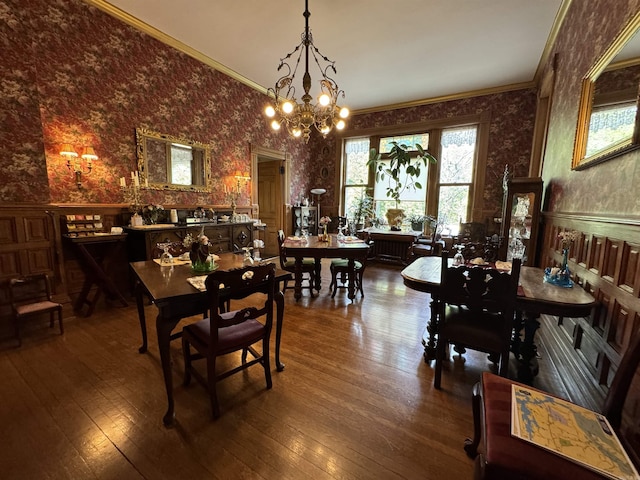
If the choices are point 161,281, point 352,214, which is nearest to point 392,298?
point 161,281

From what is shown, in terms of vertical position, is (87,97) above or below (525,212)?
above

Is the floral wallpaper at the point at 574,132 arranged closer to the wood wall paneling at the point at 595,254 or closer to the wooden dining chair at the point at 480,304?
the wood wall paneling at the point at 595,254

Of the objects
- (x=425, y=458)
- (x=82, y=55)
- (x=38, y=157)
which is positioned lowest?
(x=425, y=458)

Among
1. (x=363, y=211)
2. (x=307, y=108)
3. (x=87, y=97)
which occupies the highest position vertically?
(x=87, y=97)

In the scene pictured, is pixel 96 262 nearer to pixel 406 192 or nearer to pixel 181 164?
pixel 181 164

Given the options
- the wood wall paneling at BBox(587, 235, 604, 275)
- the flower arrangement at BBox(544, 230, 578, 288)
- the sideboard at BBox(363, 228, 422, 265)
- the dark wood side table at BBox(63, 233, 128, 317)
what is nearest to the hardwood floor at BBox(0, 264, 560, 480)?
the dark wood side table at BBox(63, 233, 128, 317)

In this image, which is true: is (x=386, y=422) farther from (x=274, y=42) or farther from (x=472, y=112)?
(x=472, y=112)

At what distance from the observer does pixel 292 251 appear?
348 cm

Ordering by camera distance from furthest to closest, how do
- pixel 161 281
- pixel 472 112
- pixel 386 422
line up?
pixel 472 112, pixel 161 281, pixel 386 422

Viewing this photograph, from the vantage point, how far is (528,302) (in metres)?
1.68

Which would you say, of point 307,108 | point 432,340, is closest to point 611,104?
point 432,340

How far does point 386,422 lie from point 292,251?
2222mm

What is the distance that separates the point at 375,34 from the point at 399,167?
9.90 ft

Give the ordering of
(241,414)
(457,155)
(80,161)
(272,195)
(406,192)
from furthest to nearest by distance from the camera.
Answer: (272,195) < (406,192) < (457,155) < (80,161) < (241,414)
